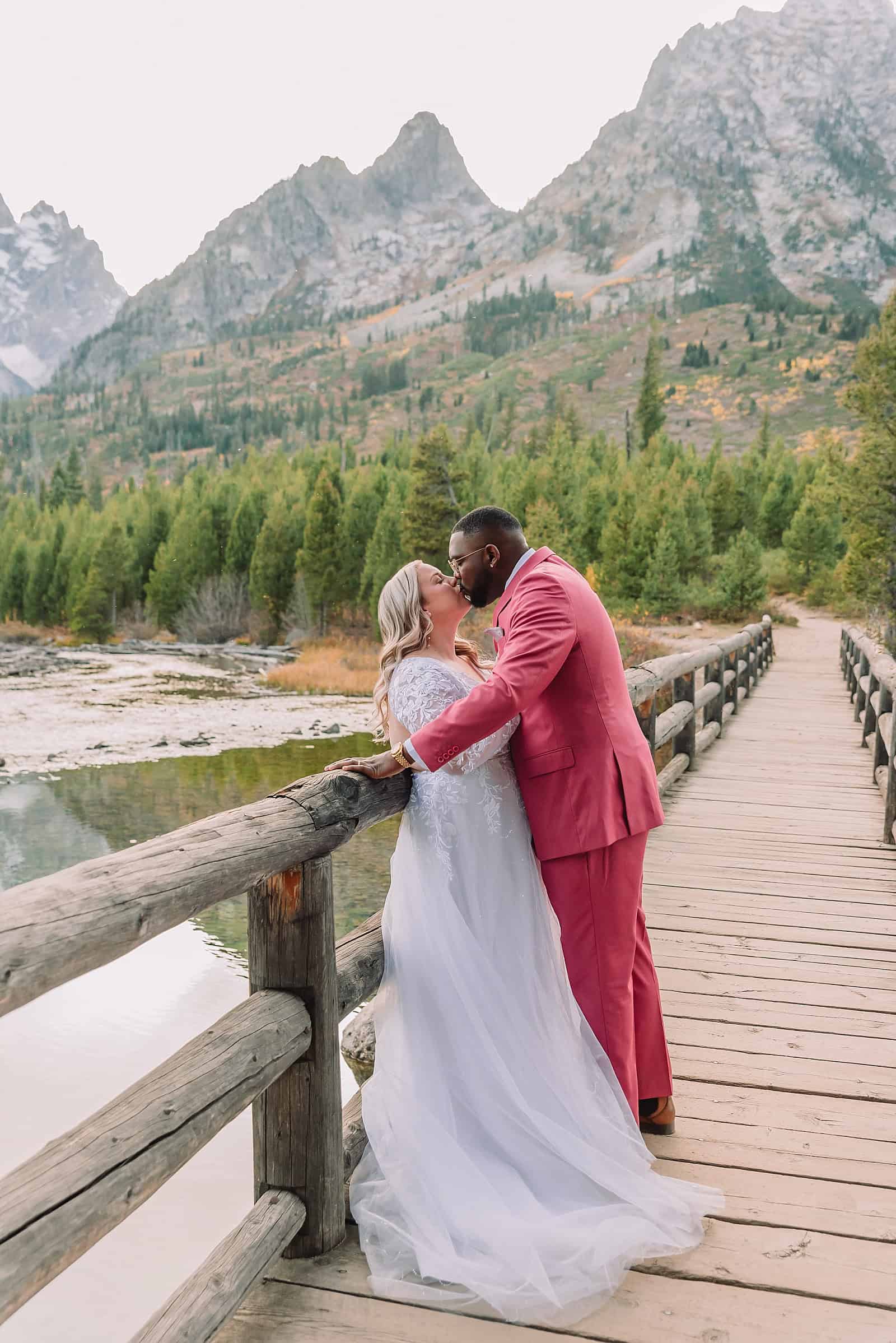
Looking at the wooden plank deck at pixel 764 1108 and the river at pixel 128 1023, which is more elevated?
the wooden plank deck at pixel 764 1108

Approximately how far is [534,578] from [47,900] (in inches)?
59.3

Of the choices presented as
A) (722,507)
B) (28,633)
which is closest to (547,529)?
(722,507)

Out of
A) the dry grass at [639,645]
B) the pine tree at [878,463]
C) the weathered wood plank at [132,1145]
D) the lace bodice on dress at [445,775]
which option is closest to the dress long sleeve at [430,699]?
the lace bodice on dress at [445,775]

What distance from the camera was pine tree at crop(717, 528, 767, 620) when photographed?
35.1 meters

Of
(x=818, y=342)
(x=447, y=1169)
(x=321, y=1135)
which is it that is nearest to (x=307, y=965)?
(x=321, y=1135)

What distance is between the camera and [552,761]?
8.65 ft

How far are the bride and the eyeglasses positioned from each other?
0.13ft

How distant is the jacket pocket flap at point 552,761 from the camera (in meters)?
2.62

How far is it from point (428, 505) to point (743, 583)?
14037 millimetres

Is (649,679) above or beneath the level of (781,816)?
above

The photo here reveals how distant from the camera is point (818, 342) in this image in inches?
5177

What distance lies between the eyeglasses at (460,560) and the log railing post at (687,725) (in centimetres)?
566

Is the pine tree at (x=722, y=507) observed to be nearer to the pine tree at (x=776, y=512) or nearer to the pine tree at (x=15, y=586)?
the pine tree at (x=776, y=512)

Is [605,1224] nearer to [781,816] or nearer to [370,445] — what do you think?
[781,816]
